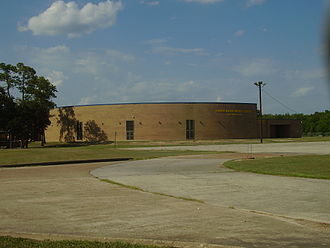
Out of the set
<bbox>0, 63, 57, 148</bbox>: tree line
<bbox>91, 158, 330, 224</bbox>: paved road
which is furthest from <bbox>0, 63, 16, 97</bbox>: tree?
<bbox>91, 158, 330, 224</bbox>: paved road

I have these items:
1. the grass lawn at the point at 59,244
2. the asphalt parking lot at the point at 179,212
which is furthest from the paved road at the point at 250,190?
the grass lawn at the point at 59,244

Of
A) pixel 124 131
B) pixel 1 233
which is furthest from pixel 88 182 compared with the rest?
pixel 124 131

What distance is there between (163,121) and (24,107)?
80.7ft

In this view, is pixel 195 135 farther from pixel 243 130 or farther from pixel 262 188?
pixel 262 188

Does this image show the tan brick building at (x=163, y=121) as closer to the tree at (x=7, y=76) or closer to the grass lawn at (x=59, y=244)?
the tree at (x=7, y=76)

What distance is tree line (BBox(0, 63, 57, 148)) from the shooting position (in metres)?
65.2

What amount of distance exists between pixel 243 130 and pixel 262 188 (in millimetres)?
71761

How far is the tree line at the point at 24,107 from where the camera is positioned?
6525 cm

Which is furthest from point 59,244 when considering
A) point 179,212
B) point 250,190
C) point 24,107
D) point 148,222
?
point 24,107

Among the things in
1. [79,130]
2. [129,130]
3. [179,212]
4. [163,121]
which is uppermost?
[163,121]

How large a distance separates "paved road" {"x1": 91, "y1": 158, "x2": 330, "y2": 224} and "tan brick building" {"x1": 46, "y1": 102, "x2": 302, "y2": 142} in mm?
59485

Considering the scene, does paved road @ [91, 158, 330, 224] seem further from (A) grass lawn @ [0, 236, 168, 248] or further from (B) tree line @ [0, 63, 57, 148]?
(B) tree line @ [0, 63, 57, 148]

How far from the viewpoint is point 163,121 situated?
7800 cm

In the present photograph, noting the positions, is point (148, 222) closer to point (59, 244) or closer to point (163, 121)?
point (59, 244)
